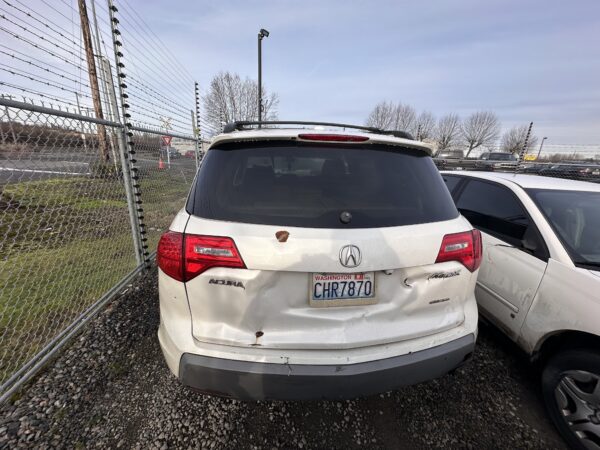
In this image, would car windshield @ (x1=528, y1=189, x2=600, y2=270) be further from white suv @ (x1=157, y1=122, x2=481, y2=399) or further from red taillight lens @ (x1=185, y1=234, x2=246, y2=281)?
red taillight lens @ (x1=185, y1=234, x2=246, y2=281)

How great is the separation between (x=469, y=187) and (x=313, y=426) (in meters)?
3.12

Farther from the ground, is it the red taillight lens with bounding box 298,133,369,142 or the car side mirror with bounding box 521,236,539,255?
the red taillight lens with bounding box 298,133,369,142

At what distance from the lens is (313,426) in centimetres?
188

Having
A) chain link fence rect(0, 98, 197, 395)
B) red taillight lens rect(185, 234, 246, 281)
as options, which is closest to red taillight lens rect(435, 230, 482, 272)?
red taillight lens rect(185, 234, 246, 281)

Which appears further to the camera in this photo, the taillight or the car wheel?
the car wheel

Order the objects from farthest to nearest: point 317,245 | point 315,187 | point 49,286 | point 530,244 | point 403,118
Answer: point 403,118, point 49,286, point 530,244, point 315,187, point 317,245

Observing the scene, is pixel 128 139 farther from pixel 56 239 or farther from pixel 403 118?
pixel 403 118

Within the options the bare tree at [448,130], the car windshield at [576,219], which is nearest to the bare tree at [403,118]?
the bare tree at [448,130]

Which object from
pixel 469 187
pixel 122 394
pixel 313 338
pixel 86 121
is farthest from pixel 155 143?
pixel 469 187

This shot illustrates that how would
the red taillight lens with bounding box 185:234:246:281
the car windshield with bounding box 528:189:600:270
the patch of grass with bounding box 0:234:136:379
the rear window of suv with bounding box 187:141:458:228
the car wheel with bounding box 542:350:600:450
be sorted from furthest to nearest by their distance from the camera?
the patch of grass with bounding box 0:234:136:379, the car windshield with bounding box 528:189:600:270, the car wheel with bounding box 542:350:600:450, the rear window of suv with bounding box 187:141:458:228, the red taillight lens with bounding box 185:234:246:281

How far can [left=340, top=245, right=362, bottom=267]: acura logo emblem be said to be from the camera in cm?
139

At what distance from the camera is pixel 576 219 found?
7.64 ft

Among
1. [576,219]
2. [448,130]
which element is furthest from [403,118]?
[576,219]

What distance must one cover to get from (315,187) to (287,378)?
103 centimetres
